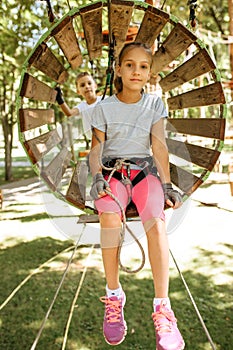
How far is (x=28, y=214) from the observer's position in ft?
25.0

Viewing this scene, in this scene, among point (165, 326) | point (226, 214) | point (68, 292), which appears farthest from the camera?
point (226, 214)

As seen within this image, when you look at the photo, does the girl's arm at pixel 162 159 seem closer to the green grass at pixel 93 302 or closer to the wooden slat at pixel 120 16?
the wooden slat at pixel 120 16

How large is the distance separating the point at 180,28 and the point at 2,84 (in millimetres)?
10399

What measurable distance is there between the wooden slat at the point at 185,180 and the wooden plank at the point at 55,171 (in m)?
0.68

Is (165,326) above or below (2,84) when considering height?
below

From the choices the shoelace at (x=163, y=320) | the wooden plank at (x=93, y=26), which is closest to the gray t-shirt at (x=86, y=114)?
the wooden plank at (x=93, y=26)

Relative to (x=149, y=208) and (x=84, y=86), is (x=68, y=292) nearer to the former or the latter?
(x=84, y=86)

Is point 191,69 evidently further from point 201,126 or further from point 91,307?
point 91,307

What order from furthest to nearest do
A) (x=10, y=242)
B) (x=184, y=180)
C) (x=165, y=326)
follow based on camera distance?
(x=10, y=242) → (x=184, y=180) → (x=165, y=326)

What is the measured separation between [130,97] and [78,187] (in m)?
0.56

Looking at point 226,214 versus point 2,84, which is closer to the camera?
point 226,214

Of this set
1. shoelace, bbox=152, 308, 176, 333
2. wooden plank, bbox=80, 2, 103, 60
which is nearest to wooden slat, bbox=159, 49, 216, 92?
wooden plank, bbox=80, 2, 103, 60

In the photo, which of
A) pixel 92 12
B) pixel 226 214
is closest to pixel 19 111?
pixel 92 12

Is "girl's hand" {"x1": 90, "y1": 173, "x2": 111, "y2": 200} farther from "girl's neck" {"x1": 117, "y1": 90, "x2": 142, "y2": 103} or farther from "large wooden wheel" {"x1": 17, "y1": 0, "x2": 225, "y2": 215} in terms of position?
"girl's neck" {"x1": 117, "y1": 90, "x2": 142, "y2": 103}
